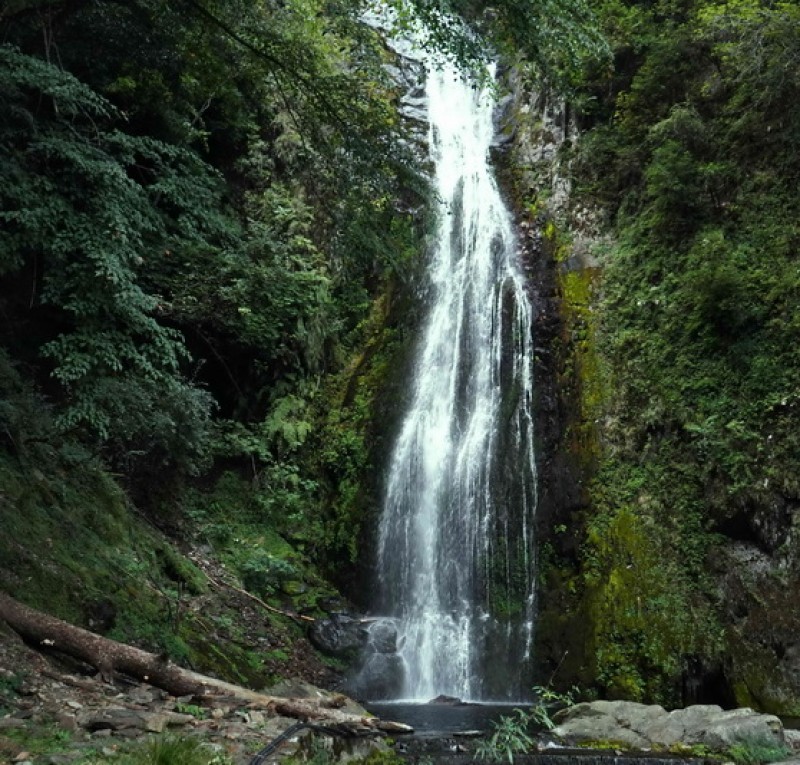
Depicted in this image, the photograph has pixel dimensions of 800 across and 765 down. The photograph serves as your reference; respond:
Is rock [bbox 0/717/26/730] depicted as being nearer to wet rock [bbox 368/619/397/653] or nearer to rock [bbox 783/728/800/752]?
rock [bbox 783/728/800/752]

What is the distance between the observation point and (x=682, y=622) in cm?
870

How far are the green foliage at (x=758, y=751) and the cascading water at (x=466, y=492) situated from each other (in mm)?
3813

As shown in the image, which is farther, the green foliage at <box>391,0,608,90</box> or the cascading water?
the cascading water

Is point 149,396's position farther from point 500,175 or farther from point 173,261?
point 500,175

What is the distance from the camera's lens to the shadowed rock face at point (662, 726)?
6.04 m

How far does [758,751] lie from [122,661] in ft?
17.4

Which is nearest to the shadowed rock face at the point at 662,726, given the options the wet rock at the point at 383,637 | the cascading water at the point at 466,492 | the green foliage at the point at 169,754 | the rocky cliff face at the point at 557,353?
the rocky cliff face at the point at 557,353

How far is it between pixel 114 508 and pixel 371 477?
5.33 metres

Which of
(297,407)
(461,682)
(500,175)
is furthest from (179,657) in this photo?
(500,175)

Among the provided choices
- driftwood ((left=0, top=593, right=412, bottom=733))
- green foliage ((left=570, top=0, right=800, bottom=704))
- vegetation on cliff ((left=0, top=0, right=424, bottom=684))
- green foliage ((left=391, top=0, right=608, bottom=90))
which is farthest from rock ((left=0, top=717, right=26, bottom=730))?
green foliage ((left=570, top=0, right=800, bottom=704))

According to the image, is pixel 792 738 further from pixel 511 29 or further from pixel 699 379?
pixel 511 29

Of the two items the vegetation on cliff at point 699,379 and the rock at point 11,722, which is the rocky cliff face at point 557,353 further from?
the rock at point 11,722

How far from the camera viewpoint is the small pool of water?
7.19 metres

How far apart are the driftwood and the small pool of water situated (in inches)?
86.8
